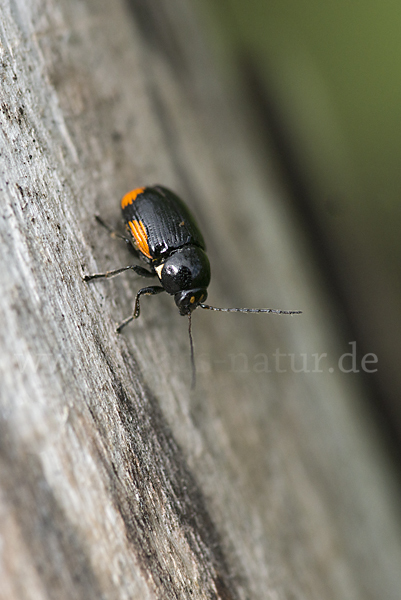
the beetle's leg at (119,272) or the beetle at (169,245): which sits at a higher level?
the beetle at (169,245)

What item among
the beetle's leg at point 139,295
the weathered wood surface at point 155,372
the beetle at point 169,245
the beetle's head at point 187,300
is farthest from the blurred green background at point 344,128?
the beetle's leg at point 139,295

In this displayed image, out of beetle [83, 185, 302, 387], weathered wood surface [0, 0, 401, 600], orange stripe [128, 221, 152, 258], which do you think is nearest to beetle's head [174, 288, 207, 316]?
beetle [83, 185, 302, 387]

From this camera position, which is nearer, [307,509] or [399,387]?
[307,509]

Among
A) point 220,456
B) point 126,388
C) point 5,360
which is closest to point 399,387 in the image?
point 220,456

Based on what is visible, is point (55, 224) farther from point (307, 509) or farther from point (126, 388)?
point (307, 509)

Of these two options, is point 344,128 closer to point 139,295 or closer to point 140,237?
point 140,237

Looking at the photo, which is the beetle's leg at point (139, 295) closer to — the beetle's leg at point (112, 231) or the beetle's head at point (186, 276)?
the beetle's head at point (186, 276)

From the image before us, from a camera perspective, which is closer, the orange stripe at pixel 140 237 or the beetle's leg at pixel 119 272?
the beetle's leg at pixel 119 272

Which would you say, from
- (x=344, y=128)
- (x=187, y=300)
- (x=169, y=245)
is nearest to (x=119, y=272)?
(x=187, y=300)
